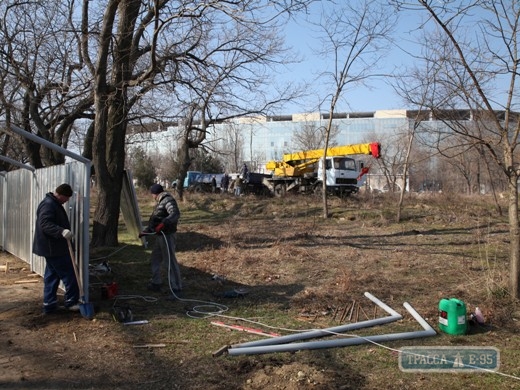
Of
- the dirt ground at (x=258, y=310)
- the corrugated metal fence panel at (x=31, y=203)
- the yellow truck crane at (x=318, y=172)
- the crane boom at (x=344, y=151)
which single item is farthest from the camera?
the yellow truck crane at (x=318, y=172)

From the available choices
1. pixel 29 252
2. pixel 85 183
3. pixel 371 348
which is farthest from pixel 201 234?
pixel 371 348

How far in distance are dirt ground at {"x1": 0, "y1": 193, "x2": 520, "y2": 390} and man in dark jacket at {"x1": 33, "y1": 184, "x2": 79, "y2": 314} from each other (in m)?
0.23

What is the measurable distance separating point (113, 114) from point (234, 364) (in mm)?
8540

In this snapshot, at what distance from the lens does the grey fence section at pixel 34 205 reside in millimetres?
6871

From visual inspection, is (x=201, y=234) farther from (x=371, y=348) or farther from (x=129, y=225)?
(x=371, y=348)

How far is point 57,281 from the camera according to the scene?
6.61 metres

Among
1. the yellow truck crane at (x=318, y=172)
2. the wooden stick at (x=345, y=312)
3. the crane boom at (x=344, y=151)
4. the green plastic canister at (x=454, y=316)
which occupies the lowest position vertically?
the wooden stick at (x=345, y=312)

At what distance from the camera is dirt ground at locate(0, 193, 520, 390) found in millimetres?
4594

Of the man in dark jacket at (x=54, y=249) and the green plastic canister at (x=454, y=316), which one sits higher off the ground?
the man in dark jacket at (x=54, y=249)

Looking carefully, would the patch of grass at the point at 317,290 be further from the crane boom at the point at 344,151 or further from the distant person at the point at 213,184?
the distant person at the point at 213,184

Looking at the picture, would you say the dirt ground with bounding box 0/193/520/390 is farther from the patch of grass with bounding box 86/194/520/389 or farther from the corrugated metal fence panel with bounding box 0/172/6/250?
the corrugated metal fence panel with bounding box 0/172/6/250

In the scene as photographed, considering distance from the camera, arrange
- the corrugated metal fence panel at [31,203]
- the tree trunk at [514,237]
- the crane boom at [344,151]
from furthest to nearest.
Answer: the crane boom at [344,151], the corrugated metal fence panel at [31,203], the tree trunk at [514,237]

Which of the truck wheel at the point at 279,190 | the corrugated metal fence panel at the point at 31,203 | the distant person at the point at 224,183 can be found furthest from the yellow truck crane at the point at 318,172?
the corrugated metal fence panel at the point at 31,203

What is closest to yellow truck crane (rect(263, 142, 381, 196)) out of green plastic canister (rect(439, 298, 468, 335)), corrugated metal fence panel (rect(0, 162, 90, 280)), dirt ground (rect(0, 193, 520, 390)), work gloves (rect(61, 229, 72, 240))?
dirt ground (rect(0, 193, 520, 390))
